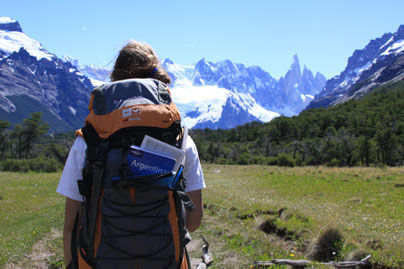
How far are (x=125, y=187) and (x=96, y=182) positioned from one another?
0.20 m

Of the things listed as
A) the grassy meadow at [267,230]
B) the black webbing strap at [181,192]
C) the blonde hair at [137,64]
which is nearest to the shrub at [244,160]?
the grassy meadow at [267,230]

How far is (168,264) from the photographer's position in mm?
2049

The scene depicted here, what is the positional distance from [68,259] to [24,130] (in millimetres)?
81560

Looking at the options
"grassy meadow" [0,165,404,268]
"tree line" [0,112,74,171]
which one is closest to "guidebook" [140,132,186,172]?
"grassy meadow" [0,165,404,268]

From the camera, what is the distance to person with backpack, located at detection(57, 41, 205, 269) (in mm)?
1978

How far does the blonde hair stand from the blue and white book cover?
80 cm

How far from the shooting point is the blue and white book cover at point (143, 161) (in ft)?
6.48

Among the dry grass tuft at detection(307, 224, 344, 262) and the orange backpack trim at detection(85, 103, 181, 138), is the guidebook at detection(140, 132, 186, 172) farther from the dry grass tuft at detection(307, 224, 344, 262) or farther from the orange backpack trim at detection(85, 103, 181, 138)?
the dry grass tuft at detection(307, 224, 344, 262)

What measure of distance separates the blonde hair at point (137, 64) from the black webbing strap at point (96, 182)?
751mm

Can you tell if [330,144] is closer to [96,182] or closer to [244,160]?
[244,160]

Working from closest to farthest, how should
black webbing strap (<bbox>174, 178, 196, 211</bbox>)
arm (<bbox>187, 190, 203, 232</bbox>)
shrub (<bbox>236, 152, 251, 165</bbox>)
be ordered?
1. black webbing strap (<bbox>174, 178, 196, 211</bbox>)
2. arm (<bbox>187, 190, 203, 232</bbox>)
3. shrub (<bbox>236, 152, 251, 165</bbox>)

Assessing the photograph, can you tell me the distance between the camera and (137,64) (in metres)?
2.48

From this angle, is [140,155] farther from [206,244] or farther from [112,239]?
[206,244]

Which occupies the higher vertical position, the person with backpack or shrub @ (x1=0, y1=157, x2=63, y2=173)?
the person with backpack
